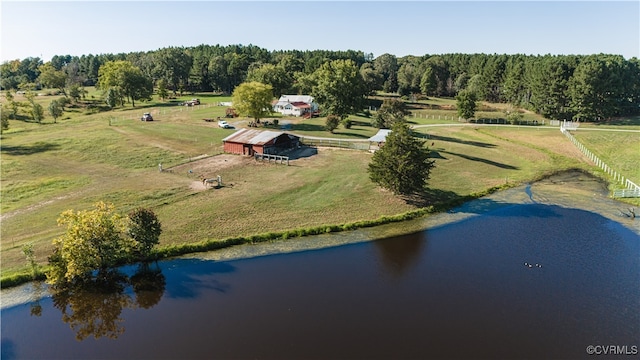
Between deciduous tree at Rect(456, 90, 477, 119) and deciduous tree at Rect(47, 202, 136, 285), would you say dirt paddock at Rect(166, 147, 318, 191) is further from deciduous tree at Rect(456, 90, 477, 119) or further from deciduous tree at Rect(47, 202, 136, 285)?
deciduous tree at Rect(456, 90, 477, 119)

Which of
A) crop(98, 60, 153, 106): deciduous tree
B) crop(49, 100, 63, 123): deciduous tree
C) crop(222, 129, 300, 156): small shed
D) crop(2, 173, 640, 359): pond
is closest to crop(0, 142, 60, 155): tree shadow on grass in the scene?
crop(49, 100, 63, 123): deciduous tree

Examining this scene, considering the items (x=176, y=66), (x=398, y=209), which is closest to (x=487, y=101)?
(x=176, y=66)

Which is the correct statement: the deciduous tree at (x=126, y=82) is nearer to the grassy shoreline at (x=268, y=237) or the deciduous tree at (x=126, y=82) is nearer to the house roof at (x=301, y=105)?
the house roof at (x=301, y=105)

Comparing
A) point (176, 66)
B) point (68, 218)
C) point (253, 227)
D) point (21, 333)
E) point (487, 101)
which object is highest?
point (176, 66)

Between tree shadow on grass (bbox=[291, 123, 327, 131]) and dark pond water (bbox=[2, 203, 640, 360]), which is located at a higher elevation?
tree shadow on grass (bbox=[291, 123, 327, 131])

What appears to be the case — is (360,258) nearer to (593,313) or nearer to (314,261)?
(314,261)

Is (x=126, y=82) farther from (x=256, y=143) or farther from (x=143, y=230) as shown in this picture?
(x=143, y=230)

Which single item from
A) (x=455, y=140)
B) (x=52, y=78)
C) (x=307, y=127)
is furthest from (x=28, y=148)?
(x=52, y=78)

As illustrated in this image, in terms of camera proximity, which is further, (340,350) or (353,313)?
(353,313)
